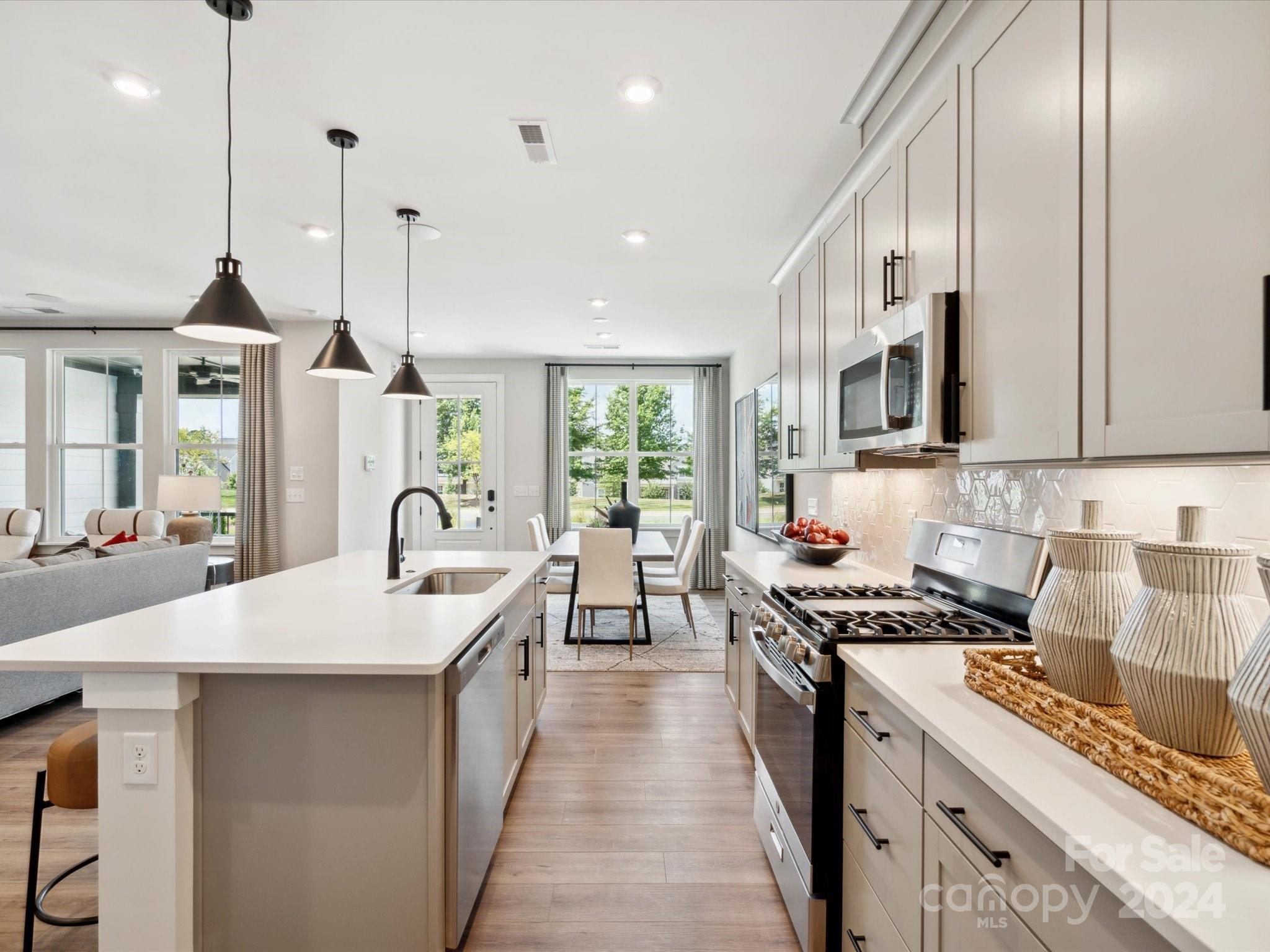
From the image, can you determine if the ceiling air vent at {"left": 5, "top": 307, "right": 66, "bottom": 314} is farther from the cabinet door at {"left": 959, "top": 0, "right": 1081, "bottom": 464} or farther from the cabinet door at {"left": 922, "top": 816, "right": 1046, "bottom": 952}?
the cabinet door at {"left": 922, "top": 816, "right": 1046, "bottom": 952}

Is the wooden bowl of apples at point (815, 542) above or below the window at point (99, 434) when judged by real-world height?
below

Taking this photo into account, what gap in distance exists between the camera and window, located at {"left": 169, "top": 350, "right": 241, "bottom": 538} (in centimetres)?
589

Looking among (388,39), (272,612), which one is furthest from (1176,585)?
(388,39)

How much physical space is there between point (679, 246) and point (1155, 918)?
3.54 m

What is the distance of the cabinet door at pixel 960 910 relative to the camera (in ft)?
2.85

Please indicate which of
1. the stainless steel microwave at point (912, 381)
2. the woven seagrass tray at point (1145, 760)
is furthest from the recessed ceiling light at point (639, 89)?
the woven seagrass tray at point (1145, 760)

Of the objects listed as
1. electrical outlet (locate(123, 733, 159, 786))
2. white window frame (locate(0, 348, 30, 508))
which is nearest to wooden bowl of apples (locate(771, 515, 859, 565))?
electrical outlet (locate(123, 733, 159, 786))

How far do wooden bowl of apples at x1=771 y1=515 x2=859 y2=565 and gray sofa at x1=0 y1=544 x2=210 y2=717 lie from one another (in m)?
3.37

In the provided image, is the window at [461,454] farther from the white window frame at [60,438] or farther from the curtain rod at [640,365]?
the white window frame at [60,438]

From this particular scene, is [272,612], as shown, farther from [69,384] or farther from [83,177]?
[69,384]

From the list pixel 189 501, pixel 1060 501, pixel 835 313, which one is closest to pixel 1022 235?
pixel 1060 501

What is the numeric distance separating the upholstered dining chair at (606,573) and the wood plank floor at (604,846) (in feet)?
3.58

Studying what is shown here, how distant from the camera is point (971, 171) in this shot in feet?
4.79

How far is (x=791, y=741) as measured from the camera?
1756mm
